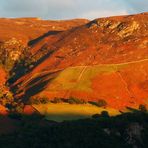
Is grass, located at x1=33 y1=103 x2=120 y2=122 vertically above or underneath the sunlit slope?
underneath

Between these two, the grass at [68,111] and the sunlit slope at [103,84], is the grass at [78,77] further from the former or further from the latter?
the grass at [68,111]

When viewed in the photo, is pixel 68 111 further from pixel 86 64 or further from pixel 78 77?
pixel 86 64

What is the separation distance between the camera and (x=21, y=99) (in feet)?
407

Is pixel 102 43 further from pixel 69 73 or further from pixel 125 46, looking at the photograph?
pixel 69 73

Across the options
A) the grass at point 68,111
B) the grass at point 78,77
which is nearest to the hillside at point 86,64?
the grass at point 78,77

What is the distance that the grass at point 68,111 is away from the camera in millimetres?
103875

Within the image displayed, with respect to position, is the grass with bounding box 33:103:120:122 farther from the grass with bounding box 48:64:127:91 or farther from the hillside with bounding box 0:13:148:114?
the grass with bounding box 48:64:127:91

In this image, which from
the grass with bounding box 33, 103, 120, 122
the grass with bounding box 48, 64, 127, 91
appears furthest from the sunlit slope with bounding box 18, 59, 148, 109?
the grass with bounding box 33, 103, 120, 122

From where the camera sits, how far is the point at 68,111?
107375mm

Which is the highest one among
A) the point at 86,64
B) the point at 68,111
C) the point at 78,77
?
the point at 86,64

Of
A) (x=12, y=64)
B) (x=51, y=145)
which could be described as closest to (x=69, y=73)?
(x=12, y=64)

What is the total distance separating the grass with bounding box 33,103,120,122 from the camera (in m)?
104

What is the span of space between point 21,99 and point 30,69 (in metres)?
24.9

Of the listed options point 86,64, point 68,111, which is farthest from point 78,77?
point 68,111
